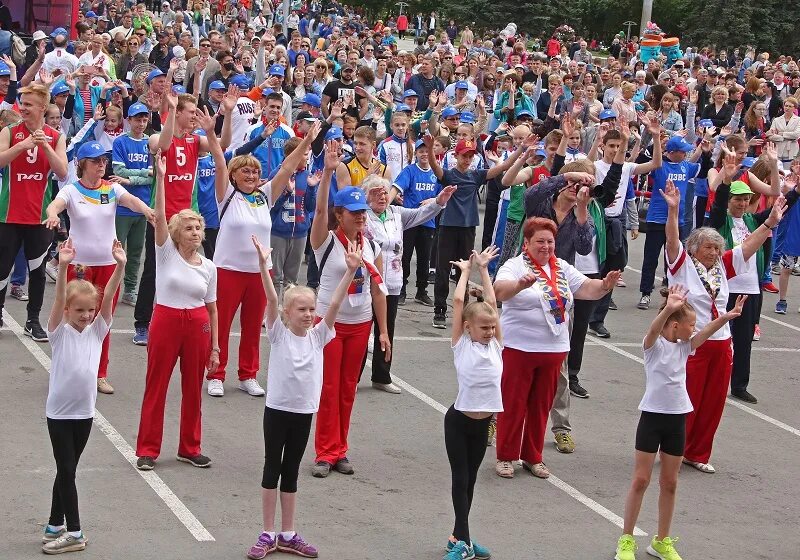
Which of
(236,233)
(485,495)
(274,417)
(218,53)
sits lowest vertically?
(485,495)

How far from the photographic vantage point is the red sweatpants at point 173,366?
29.0 feet

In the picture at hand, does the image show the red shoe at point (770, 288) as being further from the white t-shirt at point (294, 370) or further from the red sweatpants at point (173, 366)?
the white t-shirt at point (294, 370)

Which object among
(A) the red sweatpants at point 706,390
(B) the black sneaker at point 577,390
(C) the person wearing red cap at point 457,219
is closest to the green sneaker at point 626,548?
(A) the red sweatpants at point 706,390

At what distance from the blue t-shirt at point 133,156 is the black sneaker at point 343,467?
168 inches

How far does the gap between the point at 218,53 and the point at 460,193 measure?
7.54 metres

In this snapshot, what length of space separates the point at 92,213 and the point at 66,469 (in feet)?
11.3

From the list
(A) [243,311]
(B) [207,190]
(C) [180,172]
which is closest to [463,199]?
(B) [207,190]

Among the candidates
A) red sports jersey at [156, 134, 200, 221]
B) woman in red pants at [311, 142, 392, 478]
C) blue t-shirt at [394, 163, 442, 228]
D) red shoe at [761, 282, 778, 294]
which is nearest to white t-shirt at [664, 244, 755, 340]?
woman in red pants at [311, 142, 392, 478]

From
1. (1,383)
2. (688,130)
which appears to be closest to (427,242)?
(1,383)

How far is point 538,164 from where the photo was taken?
1404 centimetres

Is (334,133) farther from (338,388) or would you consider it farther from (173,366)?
(173,366)

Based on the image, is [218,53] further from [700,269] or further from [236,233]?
[700,269]

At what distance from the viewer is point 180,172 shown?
11828 millimetres

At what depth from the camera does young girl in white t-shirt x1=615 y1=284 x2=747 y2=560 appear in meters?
7.93
